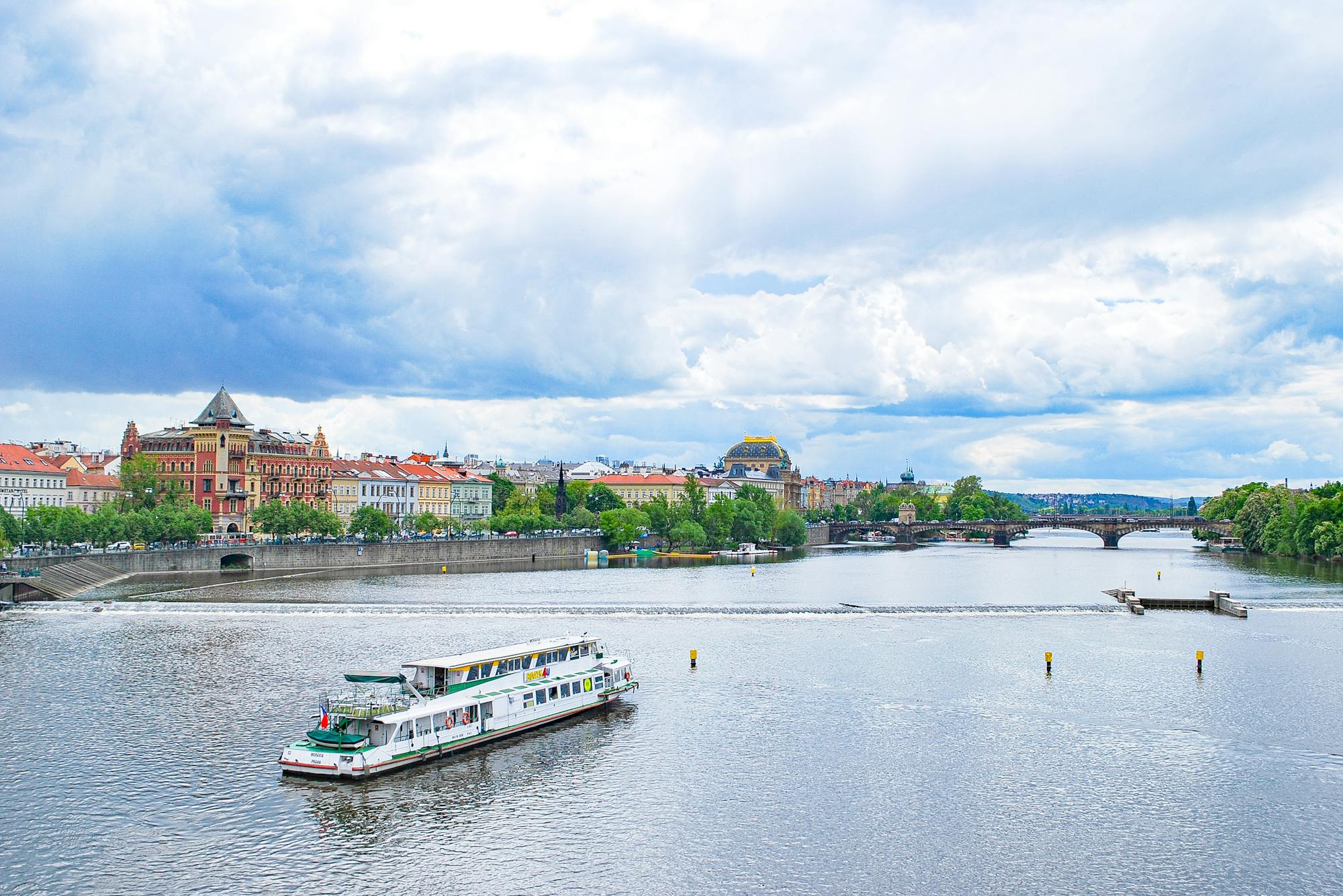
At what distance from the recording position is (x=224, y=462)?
145500 millimetres

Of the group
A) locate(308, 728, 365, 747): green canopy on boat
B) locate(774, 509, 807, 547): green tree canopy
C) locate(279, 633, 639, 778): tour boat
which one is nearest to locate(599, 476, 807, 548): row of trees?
locate(774, 509, 807, 547): green tree canopy

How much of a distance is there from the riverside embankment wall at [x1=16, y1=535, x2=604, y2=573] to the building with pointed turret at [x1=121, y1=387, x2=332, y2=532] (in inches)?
1075

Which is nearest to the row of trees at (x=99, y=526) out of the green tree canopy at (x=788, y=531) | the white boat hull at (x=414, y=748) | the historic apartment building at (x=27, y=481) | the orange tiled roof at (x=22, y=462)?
the historic apartment building at (x=27, y=481)

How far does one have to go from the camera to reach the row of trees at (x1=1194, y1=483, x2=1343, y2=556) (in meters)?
128

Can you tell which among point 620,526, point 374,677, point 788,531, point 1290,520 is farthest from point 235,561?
point 1290,520

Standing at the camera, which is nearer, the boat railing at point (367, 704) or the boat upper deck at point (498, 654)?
the boat railing at point (367, 704)

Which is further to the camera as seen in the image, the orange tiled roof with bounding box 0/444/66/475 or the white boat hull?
the orange tiled roof with bounding box 0/444/66/475

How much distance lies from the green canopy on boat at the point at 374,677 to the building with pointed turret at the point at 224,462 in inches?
4227

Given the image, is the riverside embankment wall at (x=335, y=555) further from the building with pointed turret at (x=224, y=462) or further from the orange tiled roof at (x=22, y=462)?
the orange tiled roof at (x=22, y=462)

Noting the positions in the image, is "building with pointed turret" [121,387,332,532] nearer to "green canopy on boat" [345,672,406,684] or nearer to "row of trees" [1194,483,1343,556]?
"green canopy on boat" [345,672,406,684]

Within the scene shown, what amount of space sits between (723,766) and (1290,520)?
12772 cm

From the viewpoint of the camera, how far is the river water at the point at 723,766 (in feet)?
102

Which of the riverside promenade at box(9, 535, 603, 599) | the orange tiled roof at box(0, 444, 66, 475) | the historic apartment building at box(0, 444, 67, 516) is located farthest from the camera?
the orange tiled roof at box(0, 444, 66, 475)

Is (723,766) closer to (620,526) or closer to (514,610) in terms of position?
(514,610)
